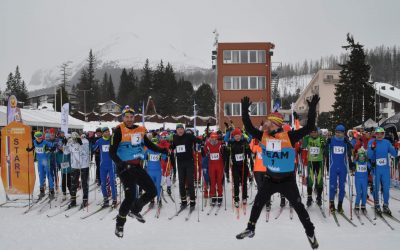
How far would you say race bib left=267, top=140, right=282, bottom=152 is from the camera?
547 centimetres

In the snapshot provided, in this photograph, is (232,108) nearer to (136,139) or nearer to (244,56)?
(244,56)

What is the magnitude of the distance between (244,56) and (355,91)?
10910mm

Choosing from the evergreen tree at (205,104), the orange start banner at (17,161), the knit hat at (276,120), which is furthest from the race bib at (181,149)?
the evergreen tree at (205,104)

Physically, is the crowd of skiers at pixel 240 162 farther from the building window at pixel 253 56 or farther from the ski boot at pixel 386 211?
the building window at pixel 253 56

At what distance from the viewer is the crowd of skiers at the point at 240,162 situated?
547cm

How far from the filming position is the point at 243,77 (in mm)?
36625

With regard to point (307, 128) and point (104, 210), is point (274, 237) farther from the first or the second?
point (104, 210)

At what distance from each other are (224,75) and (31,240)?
1223 inches

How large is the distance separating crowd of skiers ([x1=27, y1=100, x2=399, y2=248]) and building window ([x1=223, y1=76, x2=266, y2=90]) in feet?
82.0

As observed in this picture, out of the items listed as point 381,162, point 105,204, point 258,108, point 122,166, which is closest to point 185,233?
point 122,166

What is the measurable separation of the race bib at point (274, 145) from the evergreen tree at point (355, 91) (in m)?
28.0

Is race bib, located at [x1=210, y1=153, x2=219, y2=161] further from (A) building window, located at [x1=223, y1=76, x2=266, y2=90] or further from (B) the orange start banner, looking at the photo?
(A) building window, located at [x1=223, y1=76, x2=266, y2=90]

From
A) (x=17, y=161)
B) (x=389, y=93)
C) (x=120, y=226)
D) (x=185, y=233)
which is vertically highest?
(x=389, y=93)

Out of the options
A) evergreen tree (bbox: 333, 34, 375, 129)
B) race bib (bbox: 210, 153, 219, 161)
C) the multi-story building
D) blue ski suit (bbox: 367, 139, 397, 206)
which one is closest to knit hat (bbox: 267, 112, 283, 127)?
blue ski suit (bbox: 367, 139, 397, 206)
